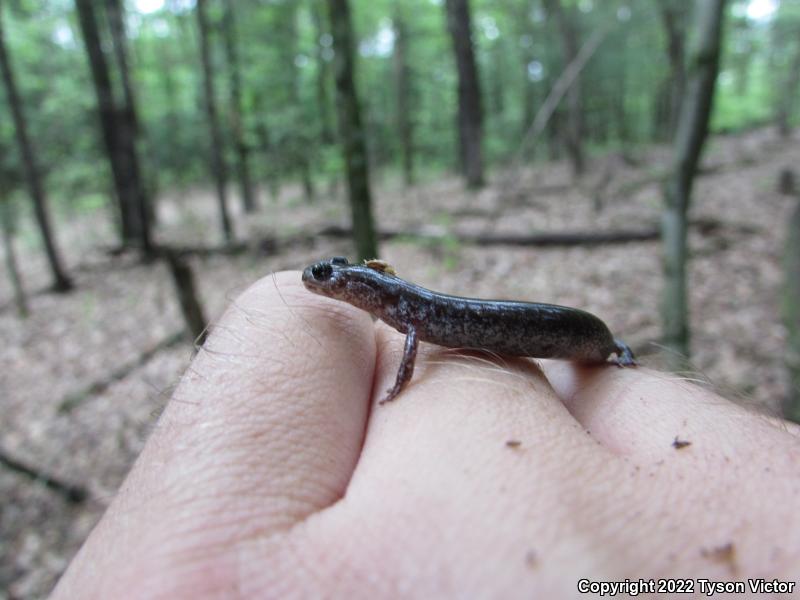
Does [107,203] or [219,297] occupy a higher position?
[107,203]

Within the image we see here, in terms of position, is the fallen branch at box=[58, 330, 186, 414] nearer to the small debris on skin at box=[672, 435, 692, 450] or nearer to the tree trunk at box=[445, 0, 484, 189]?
the small debris on skin at box=[672, 435, 692, 450]

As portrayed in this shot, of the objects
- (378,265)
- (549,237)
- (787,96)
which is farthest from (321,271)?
(787,96)

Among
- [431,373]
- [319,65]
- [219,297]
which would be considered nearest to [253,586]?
[431,373]

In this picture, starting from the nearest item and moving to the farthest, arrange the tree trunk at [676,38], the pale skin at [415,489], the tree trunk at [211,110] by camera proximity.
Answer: the pale skin at [415,489] → the tree trunk at [211,110] → the tree trunk at [676,38]

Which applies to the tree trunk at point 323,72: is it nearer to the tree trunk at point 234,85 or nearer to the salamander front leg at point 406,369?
the tree trunk at point 234,85

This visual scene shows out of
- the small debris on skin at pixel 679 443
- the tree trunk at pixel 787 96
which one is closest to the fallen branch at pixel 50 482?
the small debris on skin at pixel 679 443

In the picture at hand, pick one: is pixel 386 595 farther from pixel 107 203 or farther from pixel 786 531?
pixel 107 203

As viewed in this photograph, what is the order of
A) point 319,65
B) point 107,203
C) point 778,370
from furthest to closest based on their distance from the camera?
point 319,65 < point 107,203 < point 778,370
